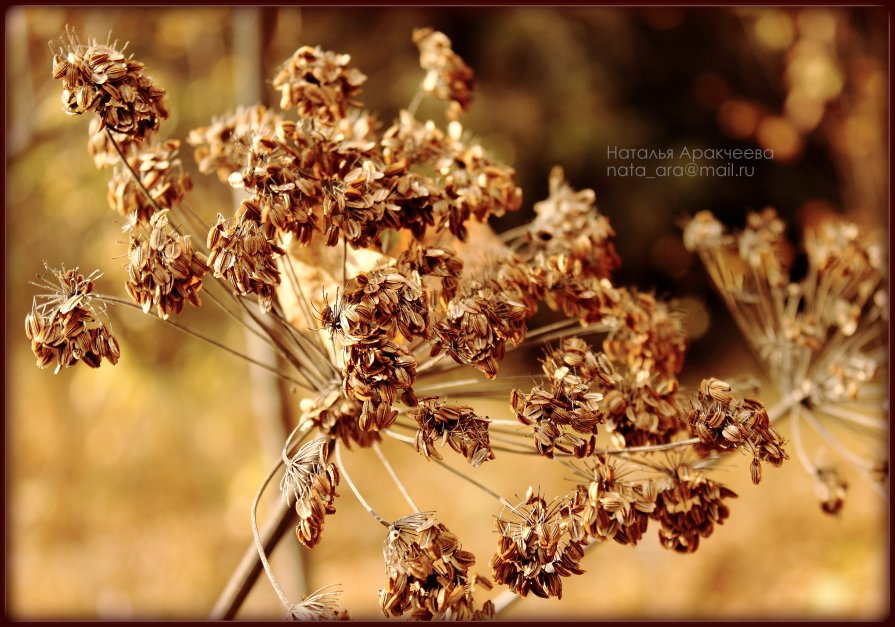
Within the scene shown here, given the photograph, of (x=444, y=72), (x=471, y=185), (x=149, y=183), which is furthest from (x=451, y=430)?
(x=444, y=72)

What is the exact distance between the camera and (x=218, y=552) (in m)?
3.84

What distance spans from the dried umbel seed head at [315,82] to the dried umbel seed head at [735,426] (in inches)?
22.4

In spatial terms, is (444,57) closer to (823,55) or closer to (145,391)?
(145,391)

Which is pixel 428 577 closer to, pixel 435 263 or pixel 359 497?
pixel 359 497

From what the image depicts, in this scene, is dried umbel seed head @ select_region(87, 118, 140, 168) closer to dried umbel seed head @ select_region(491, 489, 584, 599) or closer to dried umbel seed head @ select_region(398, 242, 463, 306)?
dried umbel seed head @ select_region(398, 242, 463, 306)

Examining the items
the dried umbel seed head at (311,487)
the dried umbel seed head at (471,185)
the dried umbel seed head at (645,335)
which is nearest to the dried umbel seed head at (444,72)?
the dried umbel seed head at (471,185)

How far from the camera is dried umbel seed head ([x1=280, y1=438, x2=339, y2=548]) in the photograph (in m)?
0.72

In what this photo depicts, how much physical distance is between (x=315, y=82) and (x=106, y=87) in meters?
0.26

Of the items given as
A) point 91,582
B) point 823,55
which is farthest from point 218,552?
point 823,55

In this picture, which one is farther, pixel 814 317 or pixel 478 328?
pixel 814 317

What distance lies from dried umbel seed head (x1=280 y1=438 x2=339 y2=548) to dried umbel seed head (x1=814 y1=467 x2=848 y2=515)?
95cm

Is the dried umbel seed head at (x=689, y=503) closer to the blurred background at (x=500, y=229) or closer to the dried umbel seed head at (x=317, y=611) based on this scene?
the dried umbel seed head at (x=317, y=611)

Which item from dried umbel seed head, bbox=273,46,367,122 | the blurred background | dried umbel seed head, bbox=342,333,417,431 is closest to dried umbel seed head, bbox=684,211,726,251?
dried umbel seed head, bbox=273,46,367,122

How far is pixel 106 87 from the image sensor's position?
0.78 m
